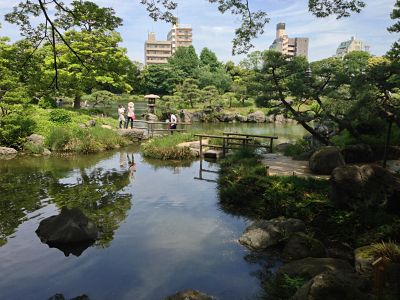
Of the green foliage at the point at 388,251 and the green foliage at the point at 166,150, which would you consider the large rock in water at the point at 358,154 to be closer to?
the green foliage at the point at 388,251

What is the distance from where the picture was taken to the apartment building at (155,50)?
118812 mm

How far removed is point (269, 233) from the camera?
8680 millimetres

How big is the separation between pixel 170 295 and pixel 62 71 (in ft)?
88.4

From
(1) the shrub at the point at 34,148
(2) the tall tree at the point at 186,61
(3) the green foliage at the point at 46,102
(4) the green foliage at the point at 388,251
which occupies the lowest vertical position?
(4) the green foliage at the point at 388,251

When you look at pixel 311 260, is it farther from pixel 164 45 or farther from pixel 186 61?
pixel 164 45

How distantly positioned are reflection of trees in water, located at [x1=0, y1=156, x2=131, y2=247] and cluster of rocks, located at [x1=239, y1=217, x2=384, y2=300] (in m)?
3.95

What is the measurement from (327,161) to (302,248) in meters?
5.25

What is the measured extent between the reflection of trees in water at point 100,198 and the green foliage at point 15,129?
6986 mm

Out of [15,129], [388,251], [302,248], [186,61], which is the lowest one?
[302,248]

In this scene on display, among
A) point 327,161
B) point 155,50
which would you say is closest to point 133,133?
point 327,161

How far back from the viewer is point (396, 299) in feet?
16.6

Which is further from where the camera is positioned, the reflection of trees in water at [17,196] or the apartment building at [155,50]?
the apartment building at [155,50]

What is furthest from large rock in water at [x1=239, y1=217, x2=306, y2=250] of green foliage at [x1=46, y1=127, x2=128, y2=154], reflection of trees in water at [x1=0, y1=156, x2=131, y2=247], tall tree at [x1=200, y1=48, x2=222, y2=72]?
tall tree at [x1=200, y1=48, x2=222, y2=72]

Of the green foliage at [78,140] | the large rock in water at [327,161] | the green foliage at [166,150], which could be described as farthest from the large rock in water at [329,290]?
the green foliage at [78,140]
